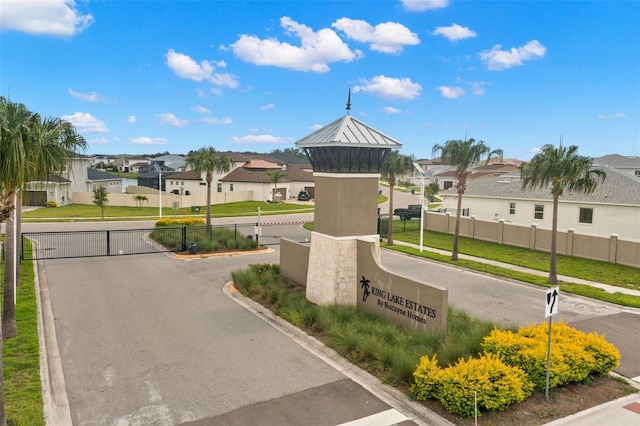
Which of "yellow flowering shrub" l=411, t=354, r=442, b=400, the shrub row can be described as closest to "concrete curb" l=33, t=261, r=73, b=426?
"yellow flowering shrub" l=411, t=354, r=442, b=400

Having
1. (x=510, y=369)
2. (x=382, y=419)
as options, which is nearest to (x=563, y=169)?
(x=510, y=369)

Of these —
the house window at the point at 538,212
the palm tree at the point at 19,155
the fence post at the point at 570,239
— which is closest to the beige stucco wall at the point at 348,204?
the palm tree at the point at 19,155

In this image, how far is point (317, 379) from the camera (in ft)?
36.2

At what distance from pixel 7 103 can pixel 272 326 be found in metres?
9.22

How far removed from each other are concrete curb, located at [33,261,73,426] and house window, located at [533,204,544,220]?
31238mm

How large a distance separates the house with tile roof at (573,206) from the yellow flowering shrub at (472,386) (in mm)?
21472

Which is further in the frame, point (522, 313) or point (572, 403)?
point (522, 313)

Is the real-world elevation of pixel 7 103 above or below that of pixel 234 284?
above

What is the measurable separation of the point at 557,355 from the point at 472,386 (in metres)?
2.71

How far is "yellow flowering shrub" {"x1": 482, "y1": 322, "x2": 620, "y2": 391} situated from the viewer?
10258mm

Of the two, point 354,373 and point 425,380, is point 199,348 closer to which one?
point 354,373

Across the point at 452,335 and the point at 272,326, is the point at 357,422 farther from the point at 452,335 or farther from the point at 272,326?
the point at 272,326

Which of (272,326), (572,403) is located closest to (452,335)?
(572,403)

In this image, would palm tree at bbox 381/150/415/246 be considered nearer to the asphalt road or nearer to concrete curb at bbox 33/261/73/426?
the asphalt road
